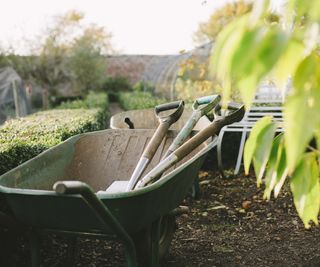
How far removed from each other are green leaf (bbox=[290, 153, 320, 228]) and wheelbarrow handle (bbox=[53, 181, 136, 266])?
2.33ft

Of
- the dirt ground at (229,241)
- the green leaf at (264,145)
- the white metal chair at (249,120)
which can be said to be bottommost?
the dirt ground at (229,241)

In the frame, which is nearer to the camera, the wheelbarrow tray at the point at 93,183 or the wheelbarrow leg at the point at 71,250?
the wheelbarrow tray at the point at 93,183

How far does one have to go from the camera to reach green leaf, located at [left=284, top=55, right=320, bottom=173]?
0.72 meters

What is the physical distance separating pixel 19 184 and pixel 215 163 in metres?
3.75

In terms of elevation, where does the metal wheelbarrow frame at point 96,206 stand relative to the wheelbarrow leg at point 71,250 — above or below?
above

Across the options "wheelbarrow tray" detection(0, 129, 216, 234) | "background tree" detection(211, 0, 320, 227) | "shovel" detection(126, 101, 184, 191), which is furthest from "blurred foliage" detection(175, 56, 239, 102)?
"background tree" detection(211, 0, 320, 227)

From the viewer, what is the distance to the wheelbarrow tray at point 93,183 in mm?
1775

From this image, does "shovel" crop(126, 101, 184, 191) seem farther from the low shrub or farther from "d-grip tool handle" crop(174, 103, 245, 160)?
the low shrub

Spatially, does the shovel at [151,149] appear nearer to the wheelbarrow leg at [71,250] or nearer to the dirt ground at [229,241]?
the wheelbarrow leg at [71,250]

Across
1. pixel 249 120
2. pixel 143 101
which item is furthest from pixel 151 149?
pixel 143 101

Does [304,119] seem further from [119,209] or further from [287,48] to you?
[119,209]

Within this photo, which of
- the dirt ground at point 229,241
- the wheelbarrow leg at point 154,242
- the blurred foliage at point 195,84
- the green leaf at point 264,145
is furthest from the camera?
the blurred foliage at point 195,84

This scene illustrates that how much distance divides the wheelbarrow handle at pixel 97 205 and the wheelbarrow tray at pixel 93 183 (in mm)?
55

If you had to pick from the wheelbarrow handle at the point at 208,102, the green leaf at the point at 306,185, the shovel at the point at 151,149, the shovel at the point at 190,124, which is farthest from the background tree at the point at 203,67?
the green leaf at the point at 306,185
